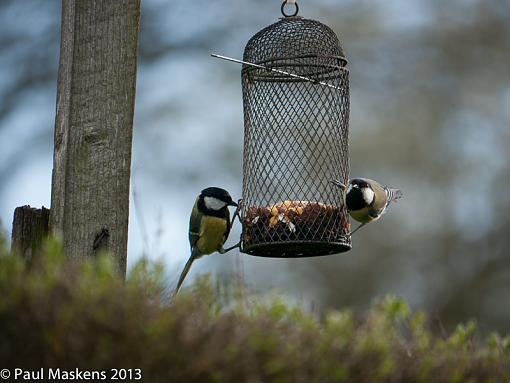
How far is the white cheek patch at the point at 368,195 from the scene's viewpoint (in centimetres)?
522

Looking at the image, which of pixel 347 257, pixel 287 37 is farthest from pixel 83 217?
pixel 347 257

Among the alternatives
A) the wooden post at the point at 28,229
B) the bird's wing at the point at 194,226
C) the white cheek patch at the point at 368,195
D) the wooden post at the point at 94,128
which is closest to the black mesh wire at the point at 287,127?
the white cheek patch at the point at 368,195

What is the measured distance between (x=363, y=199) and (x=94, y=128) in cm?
209

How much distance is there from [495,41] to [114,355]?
10.2m

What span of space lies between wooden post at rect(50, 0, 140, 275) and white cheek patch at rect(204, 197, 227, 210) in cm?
192

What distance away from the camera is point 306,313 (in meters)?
2.75

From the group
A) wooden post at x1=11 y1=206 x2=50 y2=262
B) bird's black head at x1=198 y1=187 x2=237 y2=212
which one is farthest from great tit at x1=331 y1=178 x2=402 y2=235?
wooden post at x1=11 y1=206 x2=50 y2=262

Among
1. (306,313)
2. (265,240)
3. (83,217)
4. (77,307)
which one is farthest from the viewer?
(265,240)

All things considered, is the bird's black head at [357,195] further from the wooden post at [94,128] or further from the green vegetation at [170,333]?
the green vegetation at [170,333]

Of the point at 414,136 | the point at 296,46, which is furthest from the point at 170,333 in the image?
the point at 414,136

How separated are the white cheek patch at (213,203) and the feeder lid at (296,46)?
80 centimetres

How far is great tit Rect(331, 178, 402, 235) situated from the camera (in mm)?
5148

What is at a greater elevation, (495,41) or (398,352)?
(495,41)

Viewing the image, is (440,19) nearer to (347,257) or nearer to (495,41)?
(495,41)
